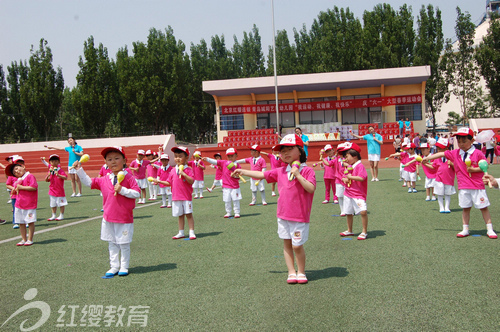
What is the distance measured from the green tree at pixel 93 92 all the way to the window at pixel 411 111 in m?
27.9

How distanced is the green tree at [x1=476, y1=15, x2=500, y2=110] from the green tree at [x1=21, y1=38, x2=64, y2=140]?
40.2 m

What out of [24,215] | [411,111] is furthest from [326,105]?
[24,215]

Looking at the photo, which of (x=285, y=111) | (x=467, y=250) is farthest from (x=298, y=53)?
(x=467, y=250)

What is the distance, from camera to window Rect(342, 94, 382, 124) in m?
37.0

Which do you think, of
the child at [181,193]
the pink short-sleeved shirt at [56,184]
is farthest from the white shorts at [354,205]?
the pink short-sleeved shirt at [56,184]

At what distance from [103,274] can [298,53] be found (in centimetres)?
5196

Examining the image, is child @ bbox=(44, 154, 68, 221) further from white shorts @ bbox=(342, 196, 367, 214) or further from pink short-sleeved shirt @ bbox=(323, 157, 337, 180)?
white shorts @ bbox=(342, 196, 367, 214)

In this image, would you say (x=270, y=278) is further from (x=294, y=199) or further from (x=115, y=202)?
(x=115, y=202)

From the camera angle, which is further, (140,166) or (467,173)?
(140,166)

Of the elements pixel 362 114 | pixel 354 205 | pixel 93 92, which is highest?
pixel 93 92

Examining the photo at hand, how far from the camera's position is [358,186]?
8094 millimetres

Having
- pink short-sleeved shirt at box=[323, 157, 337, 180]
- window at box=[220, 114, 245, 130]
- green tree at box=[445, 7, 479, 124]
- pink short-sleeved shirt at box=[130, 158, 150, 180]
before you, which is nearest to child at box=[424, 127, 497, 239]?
pink short-sleeved shirt at box=[323, 157, 337, 180]

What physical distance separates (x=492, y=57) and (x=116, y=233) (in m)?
41.1

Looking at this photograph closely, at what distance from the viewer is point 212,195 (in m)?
16.5
